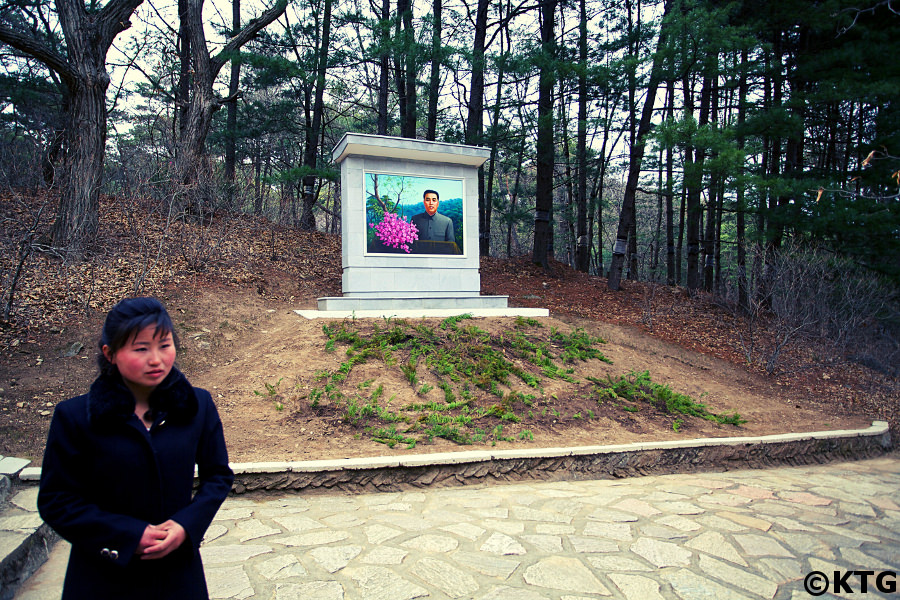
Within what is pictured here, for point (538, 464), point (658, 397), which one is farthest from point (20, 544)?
point (658, 397)

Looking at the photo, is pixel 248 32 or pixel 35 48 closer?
pixel 35 48

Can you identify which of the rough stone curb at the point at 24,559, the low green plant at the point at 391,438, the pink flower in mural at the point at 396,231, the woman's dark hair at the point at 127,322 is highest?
the pink flower in mural at the point at 396,231

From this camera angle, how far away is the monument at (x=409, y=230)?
10141 millimetres

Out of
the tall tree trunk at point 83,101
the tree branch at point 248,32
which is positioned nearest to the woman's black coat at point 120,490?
the tall tree trunk at point 83,101

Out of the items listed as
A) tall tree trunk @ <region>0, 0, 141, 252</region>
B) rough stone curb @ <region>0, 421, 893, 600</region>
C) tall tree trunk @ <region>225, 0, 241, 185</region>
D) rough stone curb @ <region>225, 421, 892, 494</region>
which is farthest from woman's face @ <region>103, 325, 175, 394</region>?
tall tree trunk @ <region>225, 0, 241, 185</region>

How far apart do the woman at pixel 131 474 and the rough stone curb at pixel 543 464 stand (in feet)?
10.0

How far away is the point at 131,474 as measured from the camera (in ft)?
5.28

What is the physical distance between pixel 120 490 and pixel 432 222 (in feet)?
30.9

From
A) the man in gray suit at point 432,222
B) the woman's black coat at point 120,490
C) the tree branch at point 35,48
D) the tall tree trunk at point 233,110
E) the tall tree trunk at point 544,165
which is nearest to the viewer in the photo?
the woman's black coat at point 120,490

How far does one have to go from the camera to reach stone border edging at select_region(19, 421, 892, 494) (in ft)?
15.3

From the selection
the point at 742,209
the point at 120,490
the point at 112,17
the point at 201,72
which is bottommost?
the point at 120,490

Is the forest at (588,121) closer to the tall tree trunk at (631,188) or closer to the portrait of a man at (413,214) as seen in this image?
the tall tree trunk at (631,188)

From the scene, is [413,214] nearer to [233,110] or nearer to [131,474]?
[131,474]

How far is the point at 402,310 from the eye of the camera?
9.85m
